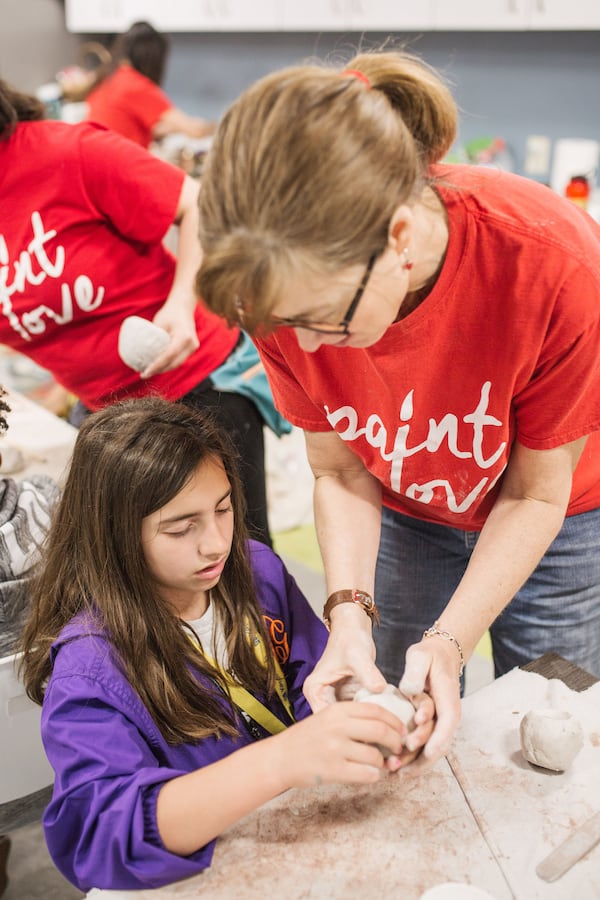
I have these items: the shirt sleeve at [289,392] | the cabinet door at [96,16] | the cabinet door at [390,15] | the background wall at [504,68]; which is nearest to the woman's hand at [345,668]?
the shirt sleeve at [289,392]

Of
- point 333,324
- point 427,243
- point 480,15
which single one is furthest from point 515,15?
point 333,324

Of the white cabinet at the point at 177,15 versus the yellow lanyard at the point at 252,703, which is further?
the white cabinet at the point at 177,15

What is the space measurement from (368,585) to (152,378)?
698 mm

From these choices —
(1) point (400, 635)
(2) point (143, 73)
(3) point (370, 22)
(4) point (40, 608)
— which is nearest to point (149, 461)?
(4) point (40, 608)

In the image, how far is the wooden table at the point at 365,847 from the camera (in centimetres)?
89

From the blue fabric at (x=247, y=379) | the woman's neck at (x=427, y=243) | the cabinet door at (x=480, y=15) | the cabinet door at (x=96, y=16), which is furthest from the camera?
the cabinet door at (x=96, y=16)

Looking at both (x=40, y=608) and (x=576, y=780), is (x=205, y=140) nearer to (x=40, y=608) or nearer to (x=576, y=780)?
(x=40, y=608)

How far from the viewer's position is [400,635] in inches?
56.1

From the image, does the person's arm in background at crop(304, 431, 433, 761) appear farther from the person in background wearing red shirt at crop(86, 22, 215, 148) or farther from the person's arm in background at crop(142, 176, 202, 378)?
Answer: the person in background wearing red shirt at crop(86, 22, 215, 148)

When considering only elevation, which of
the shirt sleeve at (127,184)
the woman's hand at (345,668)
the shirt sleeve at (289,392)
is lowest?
the woman's hand at (345,668)

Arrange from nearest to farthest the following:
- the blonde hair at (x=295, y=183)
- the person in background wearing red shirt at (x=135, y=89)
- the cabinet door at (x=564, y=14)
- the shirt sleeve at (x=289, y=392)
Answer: the blonde hair at (x=295, y=183)
the shirt sleeve at (x=289, y=392)
the cabinet door at (x=564, y=14)
the person in background wearing red shirt at (x=135, y=89)

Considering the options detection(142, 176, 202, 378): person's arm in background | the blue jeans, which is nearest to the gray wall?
detection(142, 176, 202, 378): person's arm in background

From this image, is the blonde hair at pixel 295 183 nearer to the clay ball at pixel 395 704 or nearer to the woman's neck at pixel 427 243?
the woman's neck at pixel 427 243

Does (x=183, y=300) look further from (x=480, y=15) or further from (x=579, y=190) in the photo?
(x=480, y=15)
